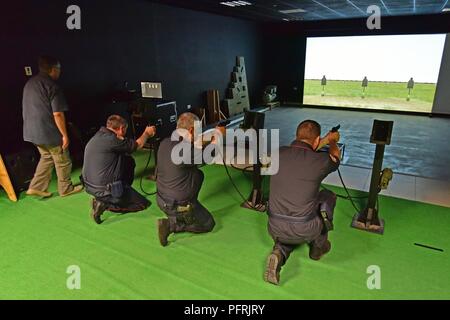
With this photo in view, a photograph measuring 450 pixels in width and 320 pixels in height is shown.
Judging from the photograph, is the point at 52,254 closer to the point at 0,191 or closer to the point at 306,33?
the point at 0,191

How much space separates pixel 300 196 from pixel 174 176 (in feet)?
3.38

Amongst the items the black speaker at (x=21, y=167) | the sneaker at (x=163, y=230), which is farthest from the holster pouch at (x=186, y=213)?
the black speaker at (x=21, y=167)

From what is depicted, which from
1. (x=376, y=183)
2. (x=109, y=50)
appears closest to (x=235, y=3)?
(x=109, y=50)

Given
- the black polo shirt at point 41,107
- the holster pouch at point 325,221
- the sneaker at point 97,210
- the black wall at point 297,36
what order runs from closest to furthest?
the holster pouch at point 325,221
the sneaker at point 97,210
the black polo shirt at point 41,107
the black wall at point 297,36

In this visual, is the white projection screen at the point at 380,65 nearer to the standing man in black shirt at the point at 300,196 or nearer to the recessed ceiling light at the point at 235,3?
the recessed ceiling light at the point at 235,3

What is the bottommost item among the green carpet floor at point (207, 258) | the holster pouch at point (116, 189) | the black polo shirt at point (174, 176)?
the green carpet floor at point (207, 258)

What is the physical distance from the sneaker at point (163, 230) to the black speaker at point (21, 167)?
2.07 m

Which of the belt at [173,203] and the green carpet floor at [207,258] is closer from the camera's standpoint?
the green carpet floor at [207,258]

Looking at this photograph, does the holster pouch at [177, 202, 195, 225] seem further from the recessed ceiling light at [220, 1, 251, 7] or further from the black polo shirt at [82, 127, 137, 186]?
the recessed ceiling light at [220, 1, 251, 7]

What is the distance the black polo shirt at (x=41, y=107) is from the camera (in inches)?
120

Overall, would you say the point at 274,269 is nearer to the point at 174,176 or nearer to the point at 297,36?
the point at 174,176

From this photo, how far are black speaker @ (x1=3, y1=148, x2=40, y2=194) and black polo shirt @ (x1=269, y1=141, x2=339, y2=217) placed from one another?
3.06 metres

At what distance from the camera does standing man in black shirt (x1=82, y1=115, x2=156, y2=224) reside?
2705mm

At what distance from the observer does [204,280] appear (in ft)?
7.05
